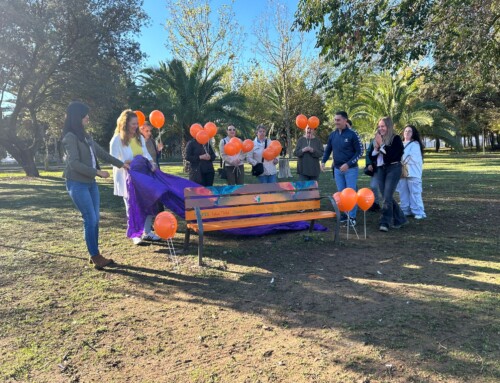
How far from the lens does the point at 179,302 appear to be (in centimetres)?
386

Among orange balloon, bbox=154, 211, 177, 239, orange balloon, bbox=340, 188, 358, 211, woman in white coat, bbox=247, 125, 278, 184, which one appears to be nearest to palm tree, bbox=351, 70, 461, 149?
woman in white coat, bbox=247, 125, 278, 184

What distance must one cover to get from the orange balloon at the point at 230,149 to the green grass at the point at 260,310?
1984 mm

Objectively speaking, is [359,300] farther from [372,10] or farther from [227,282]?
[372,10]

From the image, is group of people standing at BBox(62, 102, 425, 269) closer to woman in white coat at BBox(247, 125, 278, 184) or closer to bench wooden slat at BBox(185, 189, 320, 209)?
woman in white coat at BBox(247, 125, 278, 184)

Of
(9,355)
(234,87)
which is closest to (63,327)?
(9,355)

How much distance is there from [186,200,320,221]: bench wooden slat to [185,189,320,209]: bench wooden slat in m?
0.06

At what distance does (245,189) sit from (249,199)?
16 centimetres

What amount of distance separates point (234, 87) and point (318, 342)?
120 ft

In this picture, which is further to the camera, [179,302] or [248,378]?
[179,302]

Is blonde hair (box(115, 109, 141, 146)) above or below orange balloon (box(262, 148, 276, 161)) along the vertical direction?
above

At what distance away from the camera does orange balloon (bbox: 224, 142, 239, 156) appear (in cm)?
753

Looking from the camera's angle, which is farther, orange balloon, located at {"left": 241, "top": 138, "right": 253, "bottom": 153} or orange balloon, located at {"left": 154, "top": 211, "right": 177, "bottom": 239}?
orange balloon, located at {"left": 241, "top": 138, "right": 253, "bottom": 153}

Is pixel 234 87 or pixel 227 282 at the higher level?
pixel 234 87

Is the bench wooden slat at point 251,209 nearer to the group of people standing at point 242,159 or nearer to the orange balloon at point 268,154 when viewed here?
the group of people standing at point 242,159
